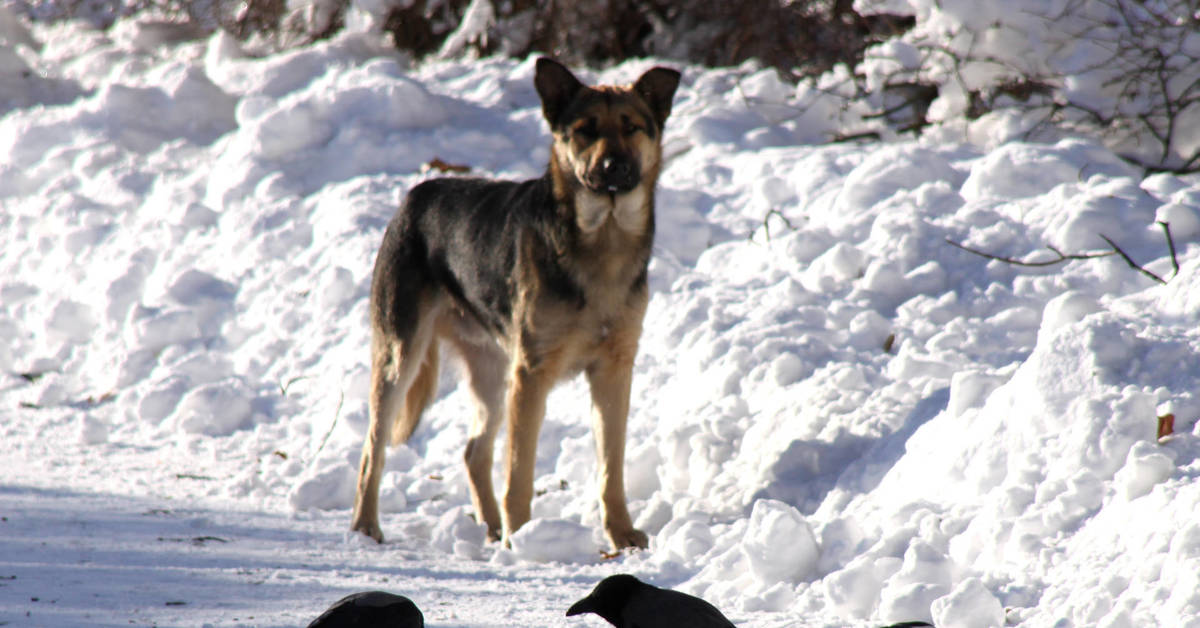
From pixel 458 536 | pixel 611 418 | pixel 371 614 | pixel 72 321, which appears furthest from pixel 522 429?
pixel 72 321


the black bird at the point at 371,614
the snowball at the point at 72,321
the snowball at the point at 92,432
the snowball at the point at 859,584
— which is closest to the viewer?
the black bird at the point at 371,614

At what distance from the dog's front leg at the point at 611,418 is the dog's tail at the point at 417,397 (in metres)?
1.09

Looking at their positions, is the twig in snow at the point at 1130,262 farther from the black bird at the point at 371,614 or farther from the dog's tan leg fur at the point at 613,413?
the black bird at the point at 371,614

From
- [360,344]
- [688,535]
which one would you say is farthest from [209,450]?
[688,535]

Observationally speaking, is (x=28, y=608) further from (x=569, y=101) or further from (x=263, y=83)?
(x=263, y=83)

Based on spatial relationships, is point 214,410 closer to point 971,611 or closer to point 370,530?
point 370,530

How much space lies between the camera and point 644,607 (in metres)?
3.24

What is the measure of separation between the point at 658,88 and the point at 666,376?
186 centimetres

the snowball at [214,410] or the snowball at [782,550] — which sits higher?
the snowball at [782,550]

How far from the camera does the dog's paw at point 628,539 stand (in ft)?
17.6

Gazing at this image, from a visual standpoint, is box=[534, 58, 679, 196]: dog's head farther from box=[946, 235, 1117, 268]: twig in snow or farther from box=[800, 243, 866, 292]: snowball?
box=[946, 235, 1117, 268]: twig in snow

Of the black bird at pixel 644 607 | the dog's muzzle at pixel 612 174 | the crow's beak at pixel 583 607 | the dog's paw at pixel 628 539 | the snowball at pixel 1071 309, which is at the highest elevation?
the dog's muzzle at pixel 612 174

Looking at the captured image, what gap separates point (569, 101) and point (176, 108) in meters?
Result: 7.67

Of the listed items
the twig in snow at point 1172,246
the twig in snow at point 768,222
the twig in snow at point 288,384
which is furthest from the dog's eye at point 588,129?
the twig in snow at point 288,384
